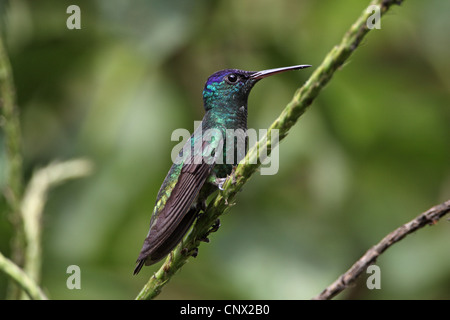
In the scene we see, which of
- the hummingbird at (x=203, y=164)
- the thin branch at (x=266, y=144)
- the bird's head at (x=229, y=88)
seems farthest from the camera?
the bird's head at (x=229, y=88)

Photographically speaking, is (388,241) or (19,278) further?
(19,278)

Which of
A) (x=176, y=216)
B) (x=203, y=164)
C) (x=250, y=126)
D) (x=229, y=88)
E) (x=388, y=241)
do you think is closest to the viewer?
(x=388, y=241)

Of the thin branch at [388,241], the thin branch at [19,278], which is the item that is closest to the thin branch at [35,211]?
the thin branch at [19,278]

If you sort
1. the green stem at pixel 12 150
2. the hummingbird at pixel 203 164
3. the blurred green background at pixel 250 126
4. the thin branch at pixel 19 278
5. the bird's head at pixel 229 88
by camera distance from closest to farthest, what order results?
1. the thin branch at pixel 19 278
2. the hummingbird at pixel 203 164
3. the green stem at pixel 12 150
4. the bird's head at pixel 229 88
5. the blurred green background at pixel 250 126

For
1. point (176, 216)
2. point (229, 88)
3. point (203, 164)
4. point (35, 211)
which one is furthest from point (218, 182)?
point (35, 211)

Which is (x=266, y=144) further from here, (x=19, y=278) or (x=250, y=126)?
(x=250, y=126)

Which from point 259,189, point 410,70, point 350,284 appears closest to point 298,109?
point 350,284

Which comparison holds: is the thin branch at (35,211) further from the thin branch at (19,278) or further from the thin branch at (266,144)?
the thin branch at (266,144)
